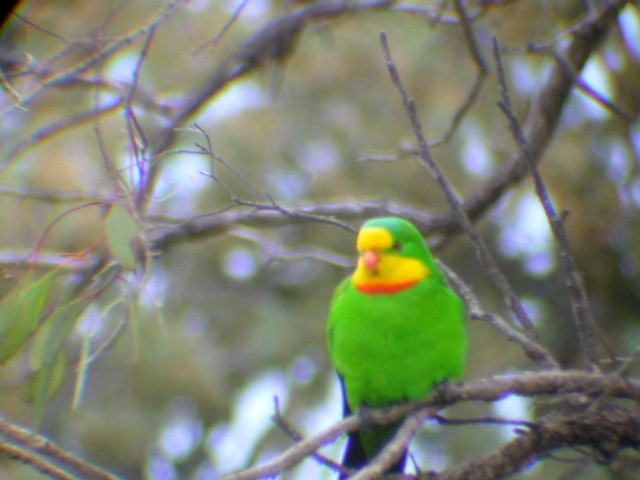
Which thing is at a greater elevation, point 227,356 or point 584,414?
point 584,414

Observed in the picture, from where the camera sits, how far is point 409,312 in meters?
2.77

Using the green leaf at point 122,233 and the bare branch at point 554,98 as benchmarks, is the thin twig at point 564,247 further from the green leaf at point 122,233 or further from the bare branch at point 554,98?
the green leaf at point 122,233

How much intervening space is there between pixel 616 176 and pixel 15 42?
12.4 ft

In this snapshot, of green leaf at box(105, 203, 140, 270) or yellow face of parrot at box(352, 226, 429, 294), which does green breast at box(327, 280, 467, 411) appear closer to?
yellow face of parrot at box(352, 226, 429, 294)

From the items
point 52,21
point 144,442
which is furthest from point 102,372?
point 52,21

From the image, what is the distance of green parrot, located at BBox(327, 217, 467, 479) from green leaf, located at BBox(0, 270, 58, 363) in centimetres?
108

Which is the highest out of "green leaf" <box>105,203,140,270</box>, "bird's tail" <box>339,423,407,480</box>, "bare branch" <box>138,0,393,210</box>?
"bare branch" <box>138,0,393,210</box>

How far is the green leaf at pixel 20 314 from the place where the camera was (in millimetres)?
2445

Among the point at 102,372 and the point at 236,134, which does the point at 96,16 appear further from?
the point at 102,372

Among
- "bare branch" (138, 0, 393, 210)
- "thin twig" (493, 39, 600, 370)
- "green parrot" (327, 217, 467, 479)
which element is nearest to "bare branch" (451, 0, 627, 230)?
"green parrot" (327, 217, 467, 479)

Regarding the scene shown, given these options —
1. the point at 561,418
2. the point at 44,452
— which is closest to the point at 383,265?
the point at 561,418

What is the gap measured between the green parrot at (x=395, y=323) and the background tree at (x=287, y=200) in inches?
6.9

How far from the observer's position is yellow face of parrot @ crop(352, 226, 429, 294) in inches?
110

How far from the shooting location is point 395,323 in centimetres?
276
